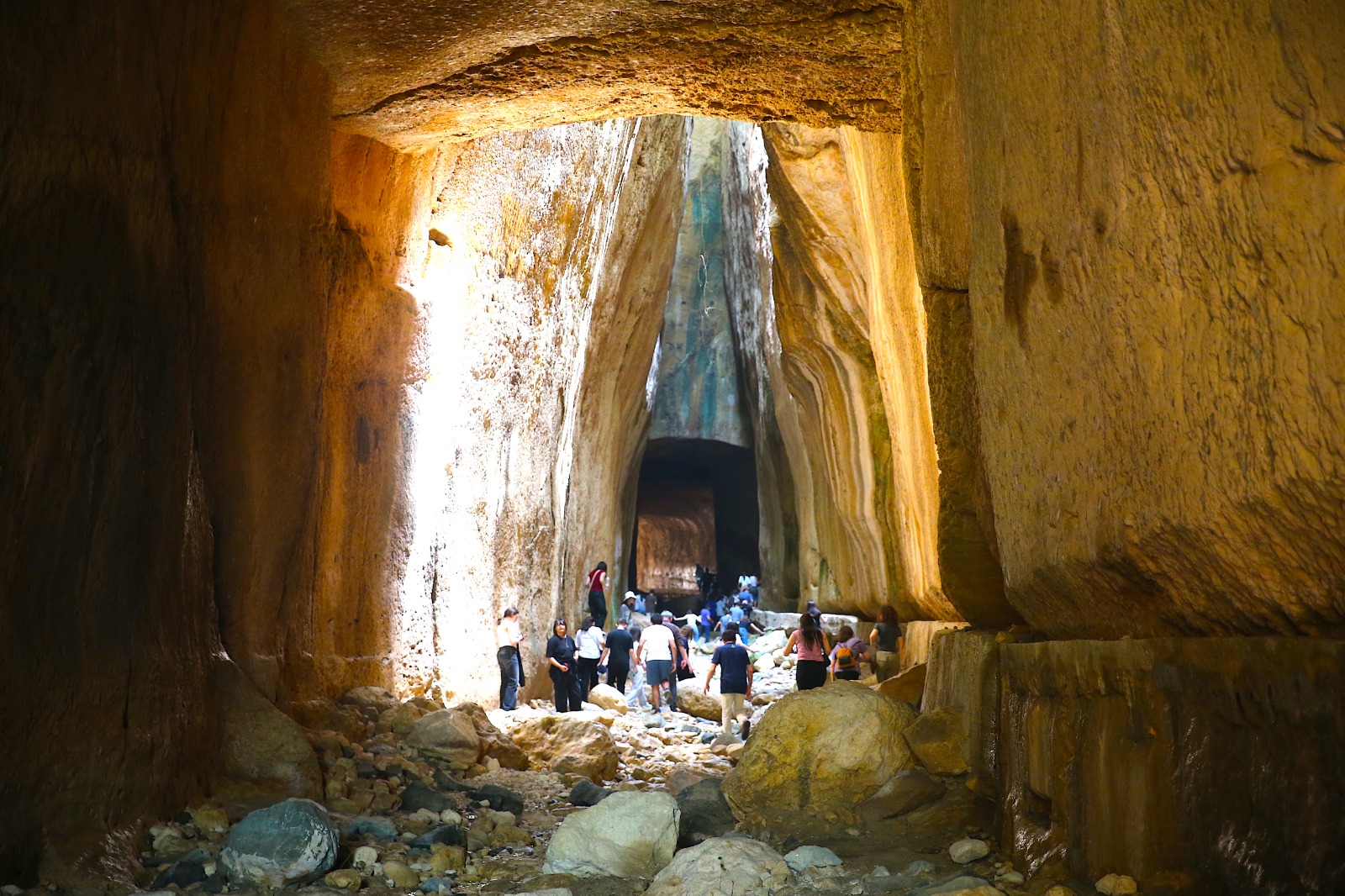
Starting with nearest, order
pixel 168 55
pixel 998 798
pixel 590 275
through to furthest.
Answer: pixel 998 798
pixel 168 55
pixel 590 275

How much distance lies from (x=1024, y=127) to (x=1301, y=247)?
57.7 inches

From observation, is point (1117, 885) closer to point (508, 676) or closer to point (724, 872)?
point (724, 872)

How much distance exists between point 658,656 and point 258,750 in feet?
21.6

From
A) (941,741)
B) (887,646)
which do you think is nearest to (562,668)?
(887,646)

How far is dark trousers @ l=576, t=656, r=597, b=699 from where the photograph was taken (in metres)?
10.6

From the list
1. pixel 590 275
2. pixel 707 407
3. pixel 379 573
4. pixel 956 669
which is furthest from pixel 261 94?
pixel 707 407

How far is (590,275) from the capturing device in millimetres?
12547

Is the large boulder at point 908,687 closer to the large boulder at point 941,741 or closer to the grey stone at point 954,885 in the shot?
the large boulder at point 941,741

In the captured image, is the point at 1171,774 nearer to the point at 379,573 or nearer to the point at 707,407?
the point at 379,573

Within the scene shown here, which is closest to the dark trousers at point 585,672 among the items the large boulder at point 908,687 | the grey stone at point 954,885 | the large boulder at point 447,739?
the large boulder at point 447,739

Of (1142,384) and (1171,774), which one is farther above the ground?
(1142,384)

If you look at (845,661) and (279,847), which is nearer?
(279,847)

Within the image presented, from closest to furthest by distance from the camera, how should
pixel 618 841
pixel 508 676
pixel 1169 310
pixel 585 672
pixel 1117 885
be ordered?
pixel 1169 310
pixel 1117 885
pixel 618 841
pixel 508 676
pixel 585 672

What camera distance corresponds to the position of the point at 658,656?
11070 millimetres
